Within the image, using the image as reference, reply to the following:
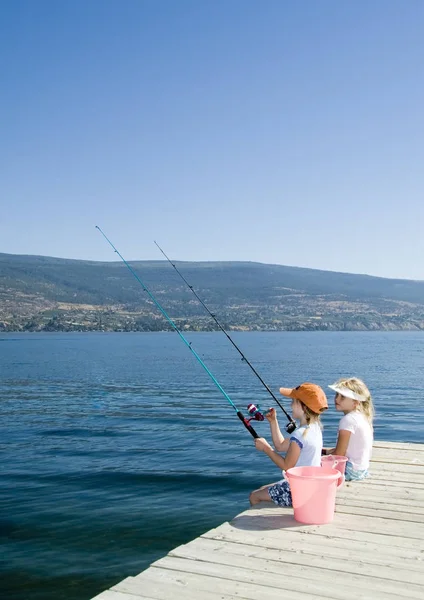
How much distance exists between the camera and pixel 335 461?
306 inches

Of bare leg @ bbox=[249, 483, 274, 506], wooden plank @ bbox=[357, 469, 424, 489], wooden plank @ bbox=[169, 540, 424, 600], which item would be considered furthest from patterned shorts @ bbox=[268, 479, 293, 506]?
wooden plank @ bbox=[357, 469, 424, 489]

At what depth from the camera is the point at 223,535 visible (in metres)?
6.25

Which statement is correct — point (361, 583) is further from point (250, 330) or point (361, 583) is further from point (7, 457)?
point (250, 330)

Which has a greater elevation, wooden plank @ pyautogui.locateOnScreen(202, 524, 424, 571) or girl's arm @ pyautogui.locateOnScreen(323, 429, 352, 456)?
girl's arm @ pyautogui.locateOnScreen(323, 429, 352, 456)

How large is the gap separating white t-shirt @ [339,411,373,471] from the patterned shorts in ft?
4.01

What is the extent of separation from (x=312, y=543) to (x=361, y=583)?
3.17 feet

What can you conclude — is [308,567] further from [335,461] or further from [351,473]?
[351,473]

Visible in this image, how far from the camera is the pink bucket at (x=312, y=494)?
6434 mm

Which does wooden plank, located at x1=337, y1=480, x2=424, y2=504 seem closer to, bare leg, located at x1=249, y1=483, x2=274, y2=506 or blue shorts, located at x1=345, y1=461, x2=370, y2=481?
blue shorts, located at x1=345, y1=461, x2=370, y2=481

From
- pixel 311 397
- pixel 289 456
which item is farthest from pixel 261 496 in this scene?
pixel 311 397

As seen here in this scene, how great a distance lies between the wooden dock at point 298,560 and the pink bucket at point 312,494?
120 mm

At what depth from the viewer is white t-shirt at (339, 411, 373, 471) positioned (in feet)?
26.4

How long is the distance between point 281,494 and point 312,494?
740 millimetres

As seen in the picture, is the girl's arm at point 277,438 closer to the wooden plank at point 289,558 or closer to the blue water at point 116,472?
the wooden plank at point 289,558
